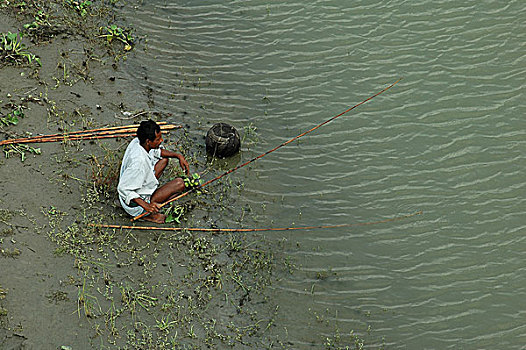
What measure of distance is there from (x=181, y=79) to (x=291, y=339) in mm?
3753

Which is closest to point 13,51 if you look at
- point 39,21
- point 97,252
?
point 39,21

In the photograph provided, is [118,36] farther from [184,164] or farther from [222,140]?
[184,164]

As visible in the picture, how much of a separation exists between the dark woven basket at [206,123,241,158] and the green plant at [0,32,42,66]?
8.00 ft

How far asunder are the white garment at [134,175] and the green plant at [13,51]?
251cm

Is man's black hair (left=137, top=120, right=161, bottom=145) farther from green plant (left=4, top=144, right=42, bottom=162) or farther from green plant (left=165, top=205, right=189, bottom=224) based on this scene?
green plant (left=4, top=144, right=42, bottom=162)

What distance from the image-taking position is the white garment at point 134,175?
565 cm

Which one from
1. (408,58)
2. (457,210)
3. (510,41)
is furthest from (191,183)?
(510,41)

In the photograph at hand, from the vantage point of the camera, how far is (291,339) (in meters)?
5.31

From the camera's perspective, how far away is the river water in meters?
5.66

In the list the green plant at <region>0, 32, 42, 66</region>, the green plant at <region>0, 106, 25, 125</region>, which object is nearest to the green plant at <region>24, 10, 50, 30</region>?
the green plant at <region>0, 32, 42, 66</region>

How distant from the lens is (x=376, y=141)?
279 inches

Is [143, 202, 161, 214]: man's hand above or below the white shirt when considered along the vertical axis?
below

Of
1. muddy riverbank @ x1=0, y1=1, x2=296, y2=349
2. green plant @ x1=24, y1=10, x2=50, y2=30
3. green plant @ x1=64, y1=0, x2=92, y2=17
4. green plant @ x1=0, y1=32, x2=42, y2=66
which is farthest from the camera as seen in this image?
green plant @ x1=64, y1=0, x2=92, y2=17

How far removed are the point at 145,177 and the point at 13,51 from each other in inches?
114
